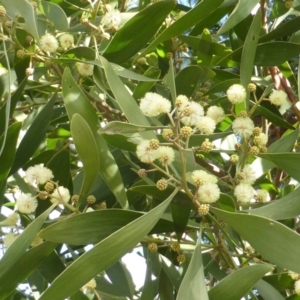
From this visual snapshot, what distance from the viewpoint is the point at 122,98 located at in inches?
37.4

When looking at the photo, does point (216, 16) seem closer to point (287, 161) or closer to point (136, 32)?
point (136, 32)

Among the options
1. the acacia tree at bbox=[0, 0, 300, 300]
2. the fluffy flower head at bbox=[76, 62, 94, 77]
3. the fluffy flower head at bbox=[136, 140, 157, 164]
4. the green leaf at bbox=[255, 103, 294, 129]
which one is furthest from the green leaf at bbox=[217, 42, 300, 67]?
the fluffy flower head at bbox=[136, 140, 157, 164]

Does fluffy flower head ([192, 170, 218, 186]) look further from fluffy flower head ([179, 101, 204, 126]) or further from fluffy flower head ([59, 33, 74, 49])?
fluffy flower head ([59, 33, 74, 49])

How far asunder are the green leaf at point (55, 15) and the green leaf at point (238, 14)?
334mm

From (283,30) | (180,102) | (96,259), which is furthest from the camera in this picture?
(283,30)

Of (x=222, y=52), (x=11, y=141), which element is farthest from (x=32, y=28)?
(x=222, y=52)

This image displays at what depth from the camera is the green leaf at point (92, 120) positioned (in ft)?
3.17

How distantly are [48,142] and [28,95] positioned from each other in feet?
0.52

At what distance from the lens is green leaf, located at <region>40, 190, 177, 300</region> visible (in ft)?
2.66

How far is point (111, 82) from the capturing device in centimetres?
93

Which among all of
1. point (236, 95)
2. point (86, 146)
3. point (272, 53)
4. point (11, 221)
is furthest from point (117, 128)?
point (272, 53)

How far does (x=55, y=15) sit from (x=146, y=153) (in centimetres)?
42

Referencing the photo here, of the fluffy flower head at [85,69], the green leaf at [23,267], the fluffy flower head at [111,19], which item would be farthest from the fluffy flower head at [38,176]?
the fluffy flower head at [111,19]

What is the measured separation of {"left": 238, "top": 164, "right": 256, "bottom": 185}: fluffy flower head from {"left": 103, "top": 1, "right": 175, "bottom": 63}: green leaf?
1.08 feet
